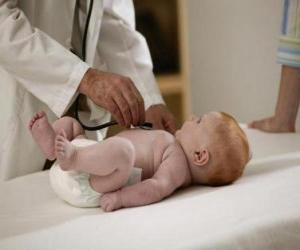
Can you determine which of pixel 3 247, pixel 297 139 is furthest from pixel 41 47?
pixel 297 139

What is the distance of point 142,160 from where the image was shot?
976mm

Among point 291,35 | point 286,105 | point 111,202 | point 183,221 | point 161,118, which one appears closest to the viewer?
point 183,221

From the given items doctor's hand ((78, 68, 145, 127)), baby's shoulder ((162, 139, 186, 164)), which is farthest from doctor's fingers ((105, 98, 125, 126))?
baby's shoulder ((162, 139, 186, 164))

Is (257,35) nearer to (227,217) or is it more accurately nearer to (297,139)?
(297,139)

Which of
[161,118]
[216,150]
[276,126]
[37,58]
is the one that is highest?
[37,58]

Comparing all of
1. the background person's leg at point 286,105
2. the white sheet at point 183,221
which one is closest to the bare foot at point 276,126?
the background person's leg at point 286,105

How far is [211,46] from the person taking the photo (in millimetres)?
2070

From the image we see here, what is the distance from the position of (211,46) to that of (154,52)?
0.23 meters

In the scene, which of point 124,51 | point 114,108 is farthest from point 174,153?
point 124,51

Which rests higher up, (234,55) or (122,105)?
(122,105)

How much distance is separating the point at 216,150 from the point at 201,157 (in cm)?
3

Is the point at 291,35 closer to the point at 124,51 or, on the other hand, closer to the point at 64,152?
the point at 124,51

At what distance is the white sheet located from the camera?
0.71m

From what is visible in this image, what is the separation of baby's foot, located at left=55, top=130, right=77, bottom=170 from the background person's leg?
823 millimetres
